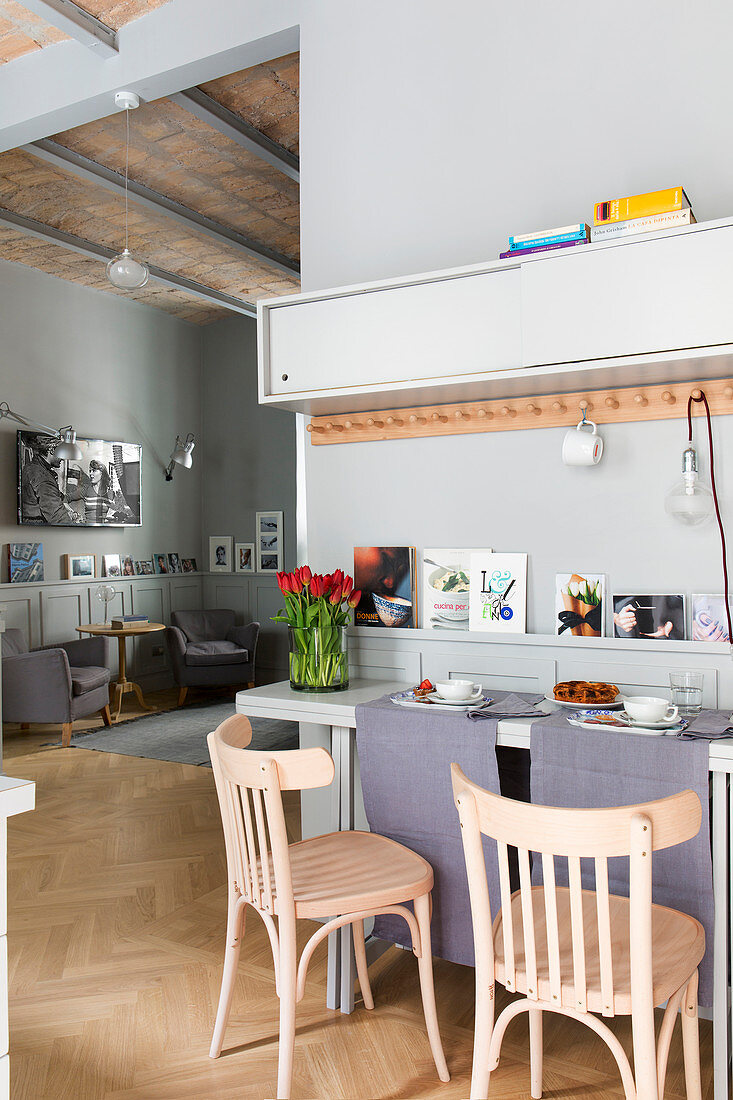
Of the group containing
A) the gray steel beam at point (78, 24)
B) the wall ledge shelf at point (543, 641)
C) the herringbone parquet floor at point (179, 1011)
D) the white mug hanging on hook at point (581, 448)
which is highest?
the gray steel beam at point (78, 24)

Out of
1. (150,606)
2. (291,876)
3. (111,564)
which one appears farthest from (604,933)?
(150,606)

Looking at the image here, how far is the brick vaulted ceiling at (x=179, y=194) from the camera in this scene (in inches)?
155

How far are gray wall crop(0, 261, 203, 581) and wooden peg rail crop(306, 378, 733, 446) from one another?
400 cm

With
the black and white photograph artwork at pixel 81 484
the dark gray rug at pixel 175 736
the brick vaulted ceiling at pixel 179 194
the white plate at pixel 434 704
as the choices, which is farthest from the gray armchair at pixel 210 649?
the white plate at pixel 434 704

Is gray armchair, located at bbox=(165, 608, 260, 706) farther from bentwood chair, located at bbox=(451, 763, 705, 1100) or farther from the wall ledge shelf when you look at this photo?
bentwood chair, located at bbox=(451, 763, 705, 1100)

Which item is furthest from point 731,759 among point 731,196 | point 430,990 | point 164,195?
point 164,195

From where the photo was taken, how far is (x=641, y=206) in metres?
2.15

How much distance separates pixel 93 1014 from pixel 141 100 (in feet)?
11.0

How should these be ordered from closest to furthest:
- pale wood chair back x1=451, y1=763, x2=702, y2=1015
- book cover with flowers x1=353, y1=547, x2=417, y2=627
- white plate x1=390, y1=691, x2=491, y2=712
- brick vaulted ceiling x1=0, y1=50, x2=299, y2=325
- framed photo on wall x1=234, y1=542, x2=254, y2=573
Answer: pale wood chair back x1=451, y1=763, x2=702, y2=1015 < white plate x1=390, y1=691, x2=491, y2=712 < book cover with flowers x1=353, y1=547, x2=417, y2=627 < brick vaulted ceiling x1=0, y1=50, x2=299, y2=325 < framed photo on wall x1=234, y1=542, x2=254, y2=573

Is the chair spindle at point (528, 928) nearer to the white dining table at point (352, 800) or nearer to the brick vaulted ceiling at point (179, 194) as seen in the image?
the white dining table at point (352, 800)

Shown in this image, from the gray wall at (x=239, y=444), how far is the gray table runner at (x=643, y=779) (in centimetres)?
564

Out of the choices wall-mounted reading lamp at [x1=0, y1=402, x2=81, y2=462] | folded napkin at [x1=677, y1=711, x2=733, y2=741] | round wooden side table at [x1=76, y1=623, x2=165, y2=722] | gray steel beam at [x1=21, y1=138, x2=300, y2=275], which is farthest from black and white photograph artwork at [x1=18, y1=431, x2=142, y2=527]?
folded napkin at [x1=677, y1=711, x2=733, y2=741]

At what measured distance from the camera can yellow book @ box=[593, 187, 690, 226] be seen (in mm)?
2111

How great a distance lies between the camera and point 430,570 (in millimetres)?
2777
